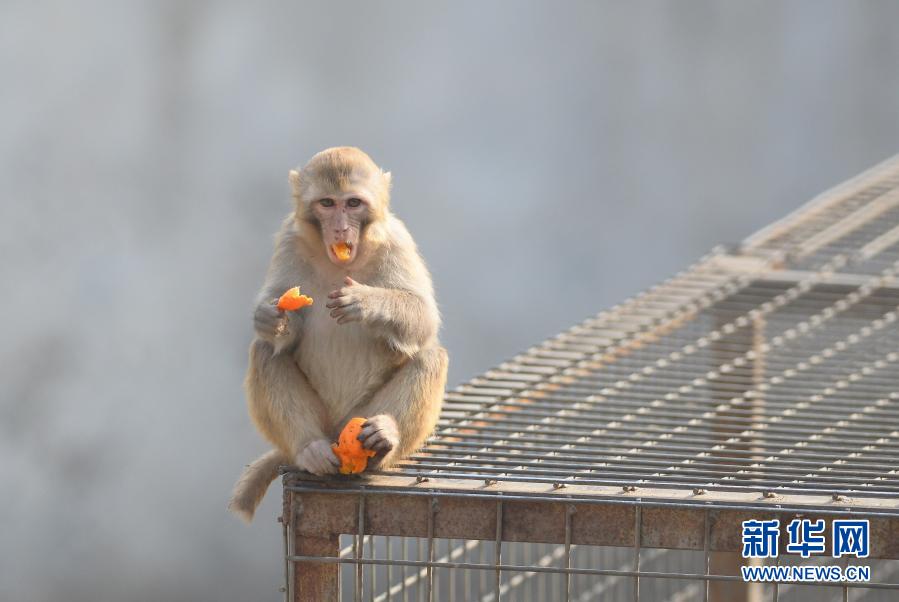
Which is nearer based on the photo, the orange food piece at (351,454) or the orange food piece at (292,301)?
the orange food piece at (351,454)

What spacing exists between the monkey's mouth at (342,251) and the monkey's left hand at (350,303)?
0.30 feet

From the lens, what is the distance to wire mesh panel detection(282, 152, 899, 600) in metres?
2.53

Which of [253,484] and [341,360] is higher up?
[341,360]

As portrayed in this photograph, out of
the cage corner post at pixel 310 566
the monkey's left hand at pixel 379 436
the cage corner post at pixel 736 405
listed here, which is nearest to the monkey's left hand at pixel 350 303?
the monkey's left hand at pixel 379 436

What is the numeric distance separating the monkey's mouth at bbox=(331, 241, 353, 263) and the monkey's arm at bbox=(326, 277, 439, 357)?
2.9 inches

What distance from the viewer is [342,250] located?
121 inches

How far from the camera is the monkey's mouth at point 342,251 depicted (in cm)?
306

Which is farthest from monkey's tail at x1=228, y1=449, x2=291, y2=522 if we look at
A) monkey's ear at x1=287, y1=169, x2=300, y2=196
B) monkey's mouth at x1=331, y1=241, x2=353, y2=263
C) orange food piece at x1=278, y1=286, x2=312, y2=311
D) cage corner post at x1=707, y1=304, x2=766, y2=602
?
cage corner post at x1=707, y1=304, x2=766, y2=602

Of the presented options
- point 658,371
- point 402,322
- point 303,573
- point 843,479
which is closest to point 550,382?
point 658,371

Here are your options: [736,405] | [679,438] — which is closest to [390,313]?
[679,438]

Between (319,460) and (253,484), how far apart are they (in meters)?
0.45

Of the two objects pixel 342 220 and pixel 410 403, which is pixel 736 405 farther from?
pixel 342 220

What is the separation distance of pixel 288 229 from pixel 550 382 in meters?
1.10

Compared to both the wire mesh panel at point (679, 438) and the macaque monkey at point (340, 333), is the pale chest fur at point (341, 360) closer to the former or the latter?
the macaque monkey at point (340, 333)
